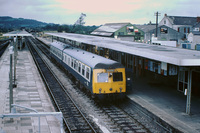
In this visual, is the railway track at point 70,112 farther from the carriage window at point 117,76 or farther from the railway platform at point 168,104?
the railway platform at point 168,104

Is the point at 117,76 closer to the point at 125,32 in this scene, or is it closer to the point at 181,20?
the point at 125,32

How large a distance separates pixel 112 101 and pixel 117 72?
2.48 meters

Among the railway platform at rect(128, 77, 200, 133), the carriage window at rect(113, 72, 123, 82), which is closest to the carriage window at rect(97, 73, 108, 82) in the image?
the carriage window at rect(113, 72, 123, 82)

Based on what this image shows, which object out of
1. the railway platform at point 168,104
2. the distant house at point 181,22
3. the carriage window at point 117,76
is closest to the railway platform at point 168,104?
the railway platform at point 168,104

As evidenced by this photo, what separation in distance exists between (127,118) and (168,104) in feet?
10.8

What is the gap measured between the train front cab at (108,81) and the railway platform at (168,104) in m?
1.52

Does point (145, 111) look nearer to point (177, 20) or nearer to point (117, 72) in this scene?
point (117, 72)

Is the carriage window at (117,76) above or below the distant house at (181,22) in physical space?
below

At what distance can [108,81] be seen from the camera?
1656 centimetres

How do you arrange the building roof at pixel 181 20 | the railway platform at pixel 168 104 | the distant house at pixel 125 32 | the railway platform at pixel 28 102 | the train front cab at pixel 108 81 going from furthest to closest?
the building roof at pixel 181 20 < the distant house at pixel 125 32 < the train front cab at pixel 108 81 < the railway platform at pixel 168 104 < the railway platform at pixel 28 102

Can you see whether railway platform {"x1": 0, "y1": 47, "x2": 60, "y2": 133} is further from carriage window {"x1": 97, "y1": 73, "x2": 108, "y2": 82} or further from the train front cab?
carriage window {"x1": 97, "y1": 73, "x2": 108, "y2": 82}

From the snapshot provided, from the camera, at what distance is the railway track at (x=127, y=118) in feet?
43.2

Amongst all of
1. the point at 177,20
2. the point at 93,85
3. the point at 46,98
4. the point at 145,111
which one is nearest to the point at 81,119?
the point at 93,85

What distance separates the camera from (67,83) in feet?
80.6
